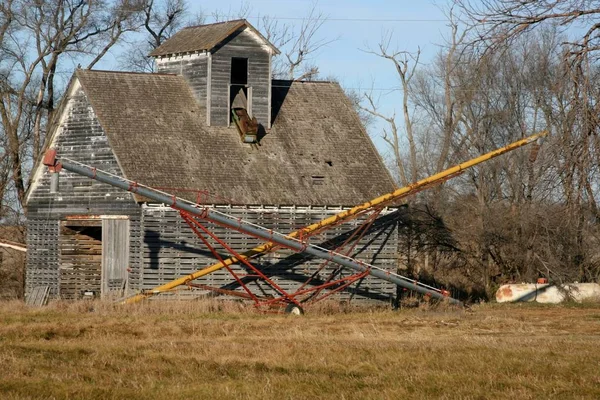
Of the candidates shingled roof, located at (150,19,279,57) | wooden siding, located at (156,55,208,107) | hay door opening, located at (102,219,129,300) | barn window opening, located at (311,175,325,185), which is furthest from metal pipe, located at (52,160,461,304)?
shingled roof, located at (150,19,279,57)

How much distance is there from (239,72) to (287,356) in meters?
18.6

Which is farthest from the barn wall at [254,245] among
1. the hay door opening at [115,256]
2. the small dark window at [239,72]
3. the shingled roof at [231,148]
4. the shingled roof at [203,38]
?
the small dark window at [239,72]

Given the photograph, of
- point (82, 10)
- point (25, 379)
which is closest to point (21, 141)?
point (82, 10)

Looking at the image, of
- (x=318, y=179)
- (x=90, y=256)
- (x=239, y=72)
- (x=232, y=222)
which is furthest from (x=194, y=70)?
(x=232, y=222)

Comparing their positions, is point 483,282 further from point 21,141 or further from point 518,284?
point 21,141

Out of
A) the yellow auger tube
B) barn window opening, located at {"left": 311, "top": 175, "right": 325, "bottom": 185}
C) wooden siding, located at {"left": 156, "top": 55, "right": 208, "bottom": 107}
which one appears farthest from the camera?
wooden siding, located at {"left": 156, "top": 55, "right": 208, "bottom": 107}

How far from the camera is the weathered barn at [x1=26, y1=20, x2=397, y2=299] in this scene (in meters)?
29.9

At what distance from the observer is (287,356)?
18047mm

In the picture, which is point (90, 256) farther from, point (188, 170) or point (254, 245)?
point (254, 245)

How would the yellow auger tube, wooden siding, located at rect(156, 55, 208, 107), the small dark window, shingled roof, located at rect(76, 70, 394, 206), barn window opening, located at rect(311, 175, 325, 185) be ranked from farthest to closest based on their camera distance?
the small dark window
wooden siding, located at rect(156, 55, 208, 107)
barn window opening, located at rect(311, 175, 325, 185)
shingled roof, located at rect(76, 70, 394, 206)
the yellow auger tube

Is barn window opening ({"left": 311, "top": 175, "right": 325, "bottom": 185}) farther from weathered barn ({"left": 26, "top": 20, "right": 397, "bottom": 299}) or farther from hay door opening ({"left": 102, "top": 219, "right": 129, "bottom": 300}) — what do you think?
hay door opening ({"left": 102, "top": 219, "right": 129, "bottom": 300})

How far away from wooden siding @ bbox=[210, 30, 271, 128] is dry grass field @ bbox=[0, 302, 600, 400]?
25.7 ft

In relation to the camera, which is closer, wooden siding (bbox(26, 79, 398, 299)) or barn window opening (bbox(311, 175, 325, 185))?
wooden siding (bbox(26, 79, 398, 299))

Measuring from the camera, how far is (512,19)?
509 inches
